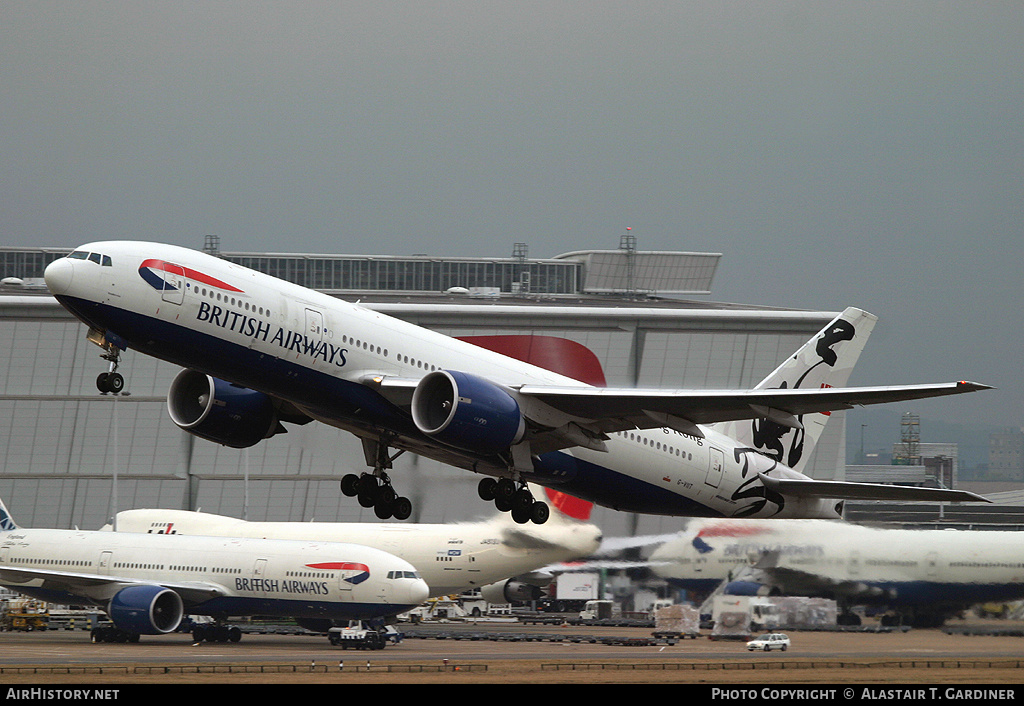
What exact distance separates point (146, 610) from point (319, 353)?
75.2 feet

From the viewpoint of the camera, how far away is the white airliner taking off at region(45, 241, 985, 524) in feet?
83.7

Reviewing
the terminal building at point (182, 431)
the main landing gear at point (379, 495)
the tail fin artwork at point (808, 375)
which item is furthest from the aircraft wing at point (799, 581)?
the terminal building at point (182, 431)

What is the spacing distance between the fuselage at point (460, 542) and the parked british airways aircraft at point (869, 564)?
253 inches

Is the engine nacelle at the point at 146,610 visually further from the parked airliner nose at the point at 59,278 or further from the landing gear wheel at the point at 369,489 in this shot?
the parked airliner nose at the point at 59,278

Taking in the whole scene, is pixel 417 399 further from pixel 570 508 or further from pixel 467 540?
pixel 467 540

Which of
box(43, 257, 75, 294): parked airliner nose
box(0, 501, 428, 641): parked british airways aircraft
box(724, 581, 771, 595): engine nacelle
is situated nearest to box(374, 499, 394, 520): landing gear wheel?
box(43, 257, 75, 294): parked airliner nose

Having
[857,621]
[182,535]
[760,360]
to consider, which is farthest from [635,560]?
[760,360]

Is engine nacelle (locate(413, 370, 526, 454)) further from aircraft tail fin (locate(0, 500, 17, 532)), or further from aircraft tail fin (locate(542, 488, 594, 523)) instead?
aircraft tail fin (locate(0, 500, 17, 532))

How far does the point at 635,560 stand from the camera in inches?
1714

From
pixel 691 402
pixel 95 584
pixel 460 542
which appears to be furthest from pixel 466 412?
pixel 95 584

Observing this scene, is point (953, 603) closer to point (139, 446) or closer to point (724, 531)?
point (724, 531)

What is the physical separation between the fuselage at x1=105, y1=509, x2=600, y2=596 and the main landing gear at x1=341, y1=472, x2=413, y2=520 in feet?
49.2

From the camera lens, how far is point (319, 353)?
27.2m

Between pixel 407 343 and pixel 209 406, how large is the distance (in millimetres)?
5610
